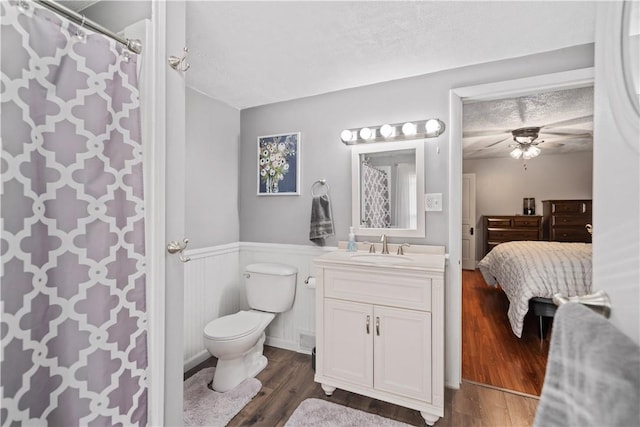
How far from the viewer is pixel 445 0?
1362mm

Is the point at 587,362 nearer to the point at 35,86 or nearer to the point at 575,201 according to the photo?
the point at 35,86

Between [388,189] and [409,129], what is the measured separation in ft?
1.57

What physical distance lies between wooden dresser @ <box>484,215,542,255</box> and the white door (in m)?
0.25

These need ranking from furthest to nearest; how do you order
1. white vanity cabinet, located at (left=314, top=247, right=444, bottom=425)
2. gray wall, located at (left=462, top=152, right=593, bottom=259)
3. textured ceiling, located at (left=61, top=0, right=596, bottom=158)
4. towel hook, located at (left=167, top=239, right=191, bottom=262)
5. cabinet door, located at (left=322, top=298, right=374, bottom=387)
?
gray wall, located at (left=462, top=152, right=593, bottom=259) < cabinet door, located at (left=322, top=298, right=374, bottom=387) < white vanity cabinet, located at (left=314, top=247, right=444, bottom=425) < textured ceiling, located at (left=61, top=0, right=596, bottom=158) < towel hook, located at (left=167, top=239, right=191, bottom=262)

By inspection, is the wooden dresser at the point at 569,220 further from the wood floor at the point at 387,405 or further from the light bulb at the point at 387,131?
the light bulb at the point at 387,131

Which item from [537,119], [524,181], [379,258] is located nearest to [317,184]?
[379,258]

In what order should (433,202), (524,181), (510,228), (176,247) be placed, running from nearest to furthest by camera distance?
(176,247)
(433,202)
(510,228)
(524,181)

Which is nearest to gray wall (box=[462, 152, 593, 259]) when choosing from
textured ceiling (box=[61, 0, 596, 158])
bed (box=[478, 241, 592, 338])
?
bed (box=[478, 241, 592, 338])

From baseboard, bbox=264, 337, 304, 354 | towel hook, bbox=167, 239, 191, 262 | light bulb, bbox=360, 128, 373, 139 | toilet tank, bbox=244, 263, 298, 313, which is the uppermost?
light bulb, bbox=360, 128, 373, 139

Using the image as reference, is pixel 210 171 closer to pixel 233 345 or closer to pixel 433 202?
pixel 233 345

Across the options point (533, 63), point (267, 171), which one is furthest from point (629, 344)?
point (267, 171)

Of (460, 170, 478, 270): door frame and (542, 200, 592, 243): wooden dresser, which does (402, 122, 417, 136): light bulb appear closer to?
(460, 170, 478, 270): door frame

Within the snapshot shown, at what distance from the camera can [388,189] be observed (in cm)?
228

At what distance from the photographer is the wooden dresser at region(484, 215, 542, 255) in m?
5.29
